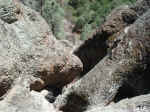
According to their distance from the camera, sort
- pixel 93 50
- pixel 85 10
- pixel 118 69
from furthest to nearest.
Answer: pixel 85 10 < pixel 93 50 < pixel 118 69

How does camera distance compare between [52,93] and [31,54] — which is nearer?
[31,54]

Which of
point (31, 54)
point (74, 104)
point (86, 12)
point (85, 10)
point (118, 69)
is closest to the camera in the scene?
point (118, 69)

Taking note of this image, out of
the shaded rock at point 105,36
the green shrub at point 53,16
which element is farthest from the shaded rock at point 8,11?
the green shrub at point 53,16


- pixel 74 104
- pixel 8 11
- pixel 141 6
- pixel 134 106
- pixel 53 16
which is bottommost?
pixel 53 16

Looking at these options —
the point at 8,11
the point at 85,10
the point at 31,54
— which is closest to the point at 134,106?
the point at 31,54

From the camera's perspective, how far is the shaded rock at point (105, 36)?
634 cm

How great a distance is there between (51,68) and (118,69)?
1309 mm

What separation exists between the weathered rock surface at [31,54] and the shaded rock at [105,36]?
38.3 inches

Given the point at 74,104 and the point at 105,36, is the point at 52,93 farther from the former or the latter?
the point at 105,36

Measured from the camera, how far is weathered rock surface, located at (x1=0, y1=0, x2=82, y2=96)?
4609 millimetres

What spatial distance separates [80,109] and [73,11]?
1746 centimetres

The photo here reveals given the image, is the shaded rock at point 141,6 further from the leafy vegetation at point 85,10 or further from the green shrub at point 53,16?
the leafy vegetation at point 85,10

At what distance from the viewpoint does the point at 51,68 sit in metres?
5.36

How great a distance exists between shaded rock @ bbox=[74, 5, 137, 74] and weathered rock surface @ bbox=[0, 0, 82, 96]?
97 centimetres
